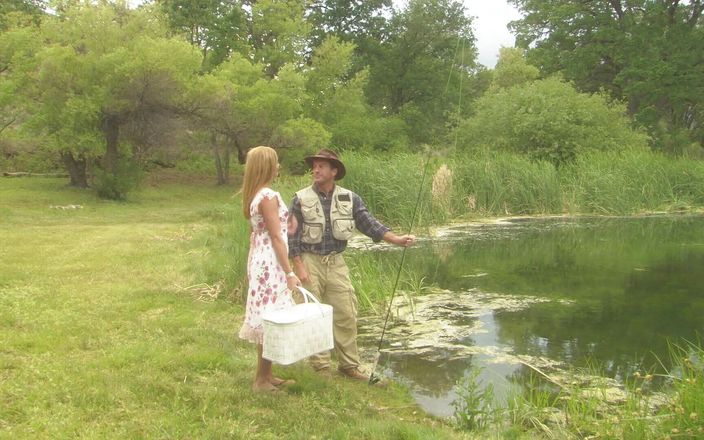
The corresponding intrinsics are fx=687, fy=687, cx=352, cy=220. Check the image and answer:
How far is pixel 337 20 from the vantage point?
3772cm

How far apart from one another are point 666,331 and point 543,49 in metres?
29.2

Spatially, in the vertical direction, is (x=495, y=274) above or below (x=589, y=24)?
below

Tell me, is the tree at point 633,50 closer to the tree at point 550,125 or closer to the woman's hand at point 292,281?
the tree at point 550,125

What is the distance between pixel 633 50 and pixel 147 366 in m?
30.8

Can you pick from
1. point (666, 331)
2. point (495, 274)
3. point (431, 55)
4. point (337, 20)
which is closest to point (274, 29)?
point (337, 20)

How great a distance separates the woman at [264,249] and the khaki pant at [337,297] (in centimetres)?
47

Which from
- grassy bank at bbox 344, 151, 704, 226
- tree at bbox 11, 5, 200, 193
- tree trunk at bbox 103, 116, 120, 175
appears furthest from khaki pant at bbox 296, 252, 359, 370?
tree trunk at bbox 103, 116, 120, 175

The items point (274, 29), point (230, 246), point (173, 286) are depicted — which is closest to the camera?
point (173, 286)

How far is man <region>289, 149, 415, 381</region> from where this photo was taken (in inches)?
183

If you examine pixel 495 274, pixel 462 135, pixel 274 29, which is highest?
pixel 274 29

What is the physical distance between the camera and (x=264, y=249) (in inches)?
166

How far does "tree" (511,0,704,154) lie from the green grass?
25.4 m

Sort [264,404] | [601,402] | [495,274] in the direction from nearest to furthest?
Answer: [264,404] < [601,402] < [495,274]

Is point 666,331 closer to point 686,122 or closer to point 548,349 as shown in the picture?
point 548,349
